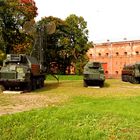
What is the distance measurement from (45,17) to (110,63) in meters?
13.9

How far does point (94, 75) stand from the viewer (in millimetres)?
27125

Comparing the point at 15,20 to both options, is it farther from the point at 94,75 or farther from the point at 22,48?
the point at 94,75

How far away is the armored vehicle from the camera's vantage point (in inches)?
888

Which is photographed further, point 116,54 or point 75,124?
point 116,54

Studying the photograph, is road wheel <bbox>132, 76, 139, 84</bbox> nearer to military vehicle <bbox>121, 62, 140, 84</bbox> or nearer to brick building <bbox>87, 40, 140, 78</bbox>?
military vehicle <bbox>121, 62, 140, 84</bbox>

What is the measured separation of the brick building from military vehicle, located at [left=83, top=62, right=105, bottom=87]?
3017 cm

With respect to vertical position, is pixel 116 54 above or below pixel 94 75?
above

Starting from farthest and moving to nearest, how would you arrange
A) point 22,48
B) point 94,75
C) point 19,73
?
point 22,48
point 94,75
point 19,73

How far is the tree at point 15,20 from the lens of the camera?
41.4 m

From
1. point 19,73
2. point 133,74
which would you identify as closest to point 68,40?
point 133,74

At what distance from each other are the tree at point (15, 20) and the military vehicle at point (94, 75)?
14.5 meters

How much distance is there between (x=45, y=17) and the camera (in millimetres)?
55281

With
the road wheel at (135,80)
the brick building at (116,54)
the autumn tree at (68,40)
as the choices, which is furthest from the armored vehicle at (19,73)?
the brick building at (116,54)

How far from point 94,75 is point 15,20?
18460 mm
